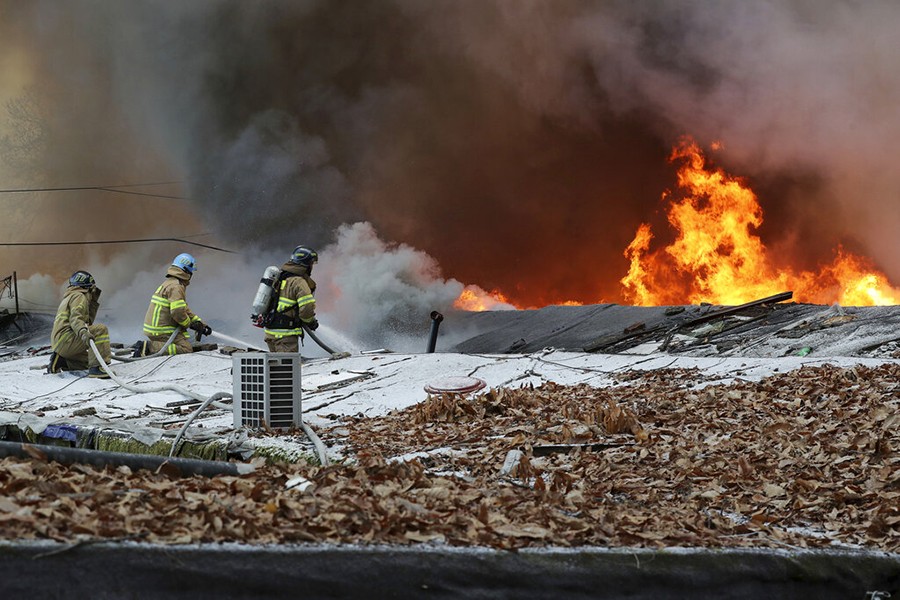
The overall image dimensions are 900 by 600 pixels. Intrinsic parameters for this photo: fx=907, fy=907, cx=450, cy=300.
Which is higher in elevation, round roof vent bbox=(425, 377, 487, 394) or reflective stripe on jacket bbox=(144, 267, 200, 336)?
reflective stripe on jacket bbox=(144, 267, 200, 336)

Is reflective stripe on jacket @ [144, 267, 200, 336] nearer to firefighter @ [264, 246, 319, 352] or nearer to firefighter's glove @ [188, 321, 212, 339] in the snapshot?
firefighter's glove @ [188, 321, 212, 339]

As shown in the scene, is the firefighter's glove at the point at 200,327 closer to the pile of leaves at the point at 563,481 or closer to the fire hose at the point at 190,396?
the fire hose at the point at 190,396

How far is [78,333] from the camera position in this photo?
13.2 metres

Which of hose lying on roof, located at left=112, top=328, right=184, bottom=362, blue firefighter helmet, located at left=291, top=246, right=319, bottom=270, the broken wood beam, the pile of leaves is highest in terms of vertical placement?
blue firefighter helmet, located at left=291, top=246, right=319, bottom=270

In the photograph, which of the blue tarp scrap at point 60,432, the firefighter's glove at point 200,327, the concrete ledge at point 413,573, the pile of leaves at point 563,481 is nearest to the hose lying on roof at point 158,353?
the firefighter's glove at point 200,327

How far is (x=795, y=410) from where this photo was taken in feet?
25.6

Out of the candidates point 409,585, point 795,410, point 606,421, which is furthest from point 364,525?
point 795,410

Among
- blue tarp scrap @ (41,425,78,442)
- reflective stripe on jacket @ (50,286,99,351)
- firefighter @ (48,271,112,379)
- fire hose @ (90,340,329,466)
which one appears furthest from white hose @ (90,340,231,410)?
blue tarp scrap @ (41,425,78,442)

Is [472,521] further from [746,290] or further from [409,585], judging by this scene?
[746,290]

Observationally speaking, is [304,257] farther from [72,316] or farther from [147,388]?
[72,316]

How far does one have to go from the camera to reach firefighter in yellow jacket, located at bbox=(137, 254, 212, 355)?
1441 centimetres

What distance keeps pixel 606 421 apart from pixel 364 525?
405cm

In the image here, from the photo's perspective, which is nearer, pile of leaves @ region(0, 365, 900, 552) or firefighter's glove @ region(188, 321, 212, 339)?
pile of leaves @ region(0, 365, 900, 552)

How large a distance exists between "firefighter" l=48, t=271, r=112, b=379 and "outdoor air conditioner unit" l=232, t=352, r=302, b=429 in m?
5.85
